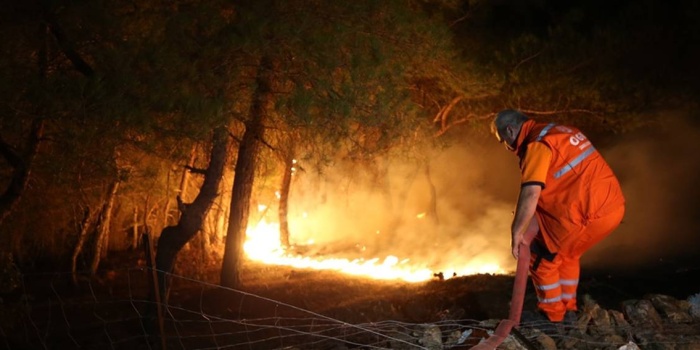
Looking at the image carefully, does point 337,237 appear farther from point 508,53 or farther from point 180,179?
point 508,53

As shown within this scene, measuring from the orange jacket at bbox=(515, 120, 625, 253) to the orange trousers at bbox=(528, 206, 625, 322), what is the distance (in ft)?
0.25

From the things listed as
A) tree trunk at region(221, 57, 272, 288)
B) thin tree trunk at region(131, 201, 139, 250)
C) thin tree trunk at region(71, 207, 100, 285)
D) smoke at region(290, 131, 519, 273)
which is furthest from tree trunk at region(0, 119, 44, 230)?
smoke at region(290, 131, 519, 273)

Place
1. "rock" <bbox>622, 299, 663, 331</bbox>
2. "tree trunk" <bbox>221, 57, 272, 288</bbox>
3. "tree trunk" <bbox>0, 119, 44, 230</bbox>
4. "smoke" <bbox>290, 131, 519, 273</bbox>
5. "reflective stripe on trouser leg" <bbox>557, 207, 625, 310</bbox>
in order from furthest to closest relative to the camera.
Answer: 1. "smoke" <bbox>290, 131, 519, 273</bbox>
2. "tree trunk" <bbox>221, 57, 272, 288</bbox>
3. "tree trunk" <bbox>0, 119, 44, 230</bbox>
4. "rock" <bbox>622, 299, 663, 331</bbox>
5. "reflective stripe on trouser leg" <bbox>557, 207, 625, 310</bbox>

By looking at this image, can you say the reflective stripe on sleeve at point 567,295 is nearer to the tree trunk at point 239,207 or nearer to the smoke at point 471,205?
the tree trunk at point 239,207

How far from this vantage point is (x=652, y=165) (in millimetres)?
15805

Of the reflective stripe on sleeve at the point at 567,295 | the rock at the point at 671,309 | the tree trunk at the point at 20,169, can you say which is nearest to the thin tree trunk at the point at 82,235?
the tree trunk at the point at 20,169

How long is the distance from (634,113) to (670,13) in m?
2.30

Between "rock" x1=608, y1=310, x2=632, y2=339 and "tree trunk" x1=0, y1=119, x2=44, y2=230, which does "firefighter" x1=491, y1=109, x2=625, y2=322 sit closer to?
"rock" x1=608, y1=310, x2=632, y2=339

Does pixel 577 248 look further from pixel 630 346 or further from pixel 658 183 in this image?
pixel 658 183

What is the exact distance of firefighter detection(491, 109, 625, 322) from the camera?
188 inches

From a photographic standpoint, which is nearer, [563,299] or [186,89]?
[563,299]

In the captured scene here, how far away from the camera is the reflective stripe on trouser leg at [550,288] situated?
5.27 metres

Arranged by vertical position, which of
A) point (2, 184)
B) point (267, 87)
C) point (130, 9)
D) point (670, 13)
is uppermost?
point (670, 13)

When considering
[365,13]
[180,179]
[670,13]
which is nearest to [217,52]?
[365,13]
